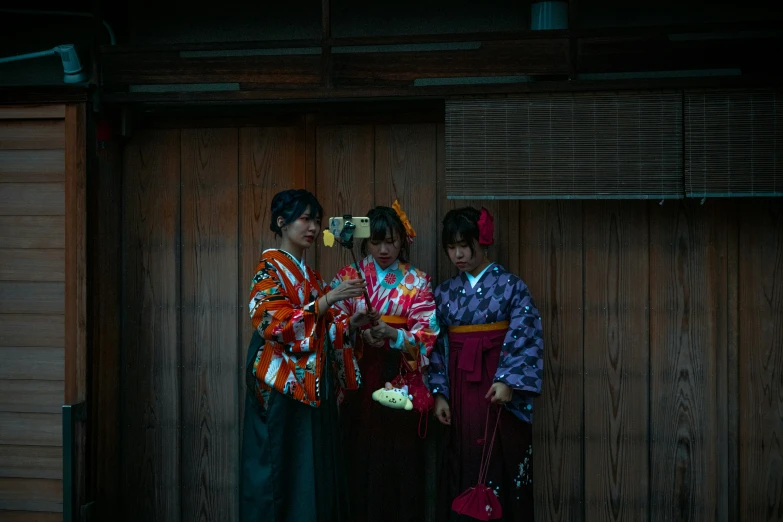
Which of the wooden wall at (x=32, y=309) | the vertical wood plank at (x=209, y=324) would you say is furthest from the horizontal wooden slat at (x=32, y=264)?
the vertical wood plank at (x=209, y=324)

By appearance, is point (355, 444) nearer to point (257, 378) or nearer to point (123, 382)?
point (257, 378)

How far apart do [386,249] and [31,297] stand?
218 cm

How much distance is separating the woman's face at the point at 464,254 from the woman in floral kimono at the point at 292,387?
2.10 ft

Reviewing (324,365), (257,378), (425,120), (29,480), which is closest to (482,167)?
(425,120)

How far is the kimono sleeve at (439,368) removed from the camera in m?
4.45

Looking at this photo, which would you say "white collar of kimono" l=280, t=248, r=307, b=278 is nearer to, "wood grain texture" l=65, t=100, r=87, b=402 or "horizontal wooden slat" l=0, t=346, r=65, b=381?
"wood grain texture" l=65, t=100, r=87, b=402

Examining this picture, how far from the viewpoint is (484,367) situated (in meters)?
4.40

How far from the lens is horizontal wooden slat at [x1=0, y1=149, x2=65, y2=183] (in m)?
4.67

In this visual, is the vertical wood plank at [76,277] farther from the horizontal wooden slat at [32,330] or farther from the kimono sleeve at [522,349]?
the kimono sleeve at [522,349]

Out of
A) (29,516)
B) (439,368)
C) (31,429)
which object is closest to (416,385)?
(439,368)

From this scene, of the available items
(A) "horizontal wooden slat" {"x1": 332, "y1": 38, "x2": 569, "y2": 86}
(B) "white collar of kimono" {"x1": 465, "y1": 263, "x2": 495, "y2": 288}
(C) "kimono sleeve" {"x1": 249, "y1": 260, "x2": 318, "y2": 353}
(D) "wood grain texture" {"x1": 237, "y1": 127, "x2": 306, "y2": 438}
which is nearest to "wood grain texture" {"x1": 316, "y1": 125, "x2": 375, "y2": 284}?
(D) "wood grain texture" {"x1": 237, "y1": 127, "x2": 306, "y2": 438}

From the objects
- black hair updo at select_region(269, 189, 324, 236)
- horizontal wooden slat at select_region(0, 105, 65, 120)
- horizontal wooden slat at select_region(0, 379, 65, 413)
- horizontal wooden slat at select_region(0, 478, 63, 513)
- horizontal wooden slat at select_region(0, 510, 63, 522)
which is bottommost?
horizontal wooden slat at select_region(0, 510, 63, 522)

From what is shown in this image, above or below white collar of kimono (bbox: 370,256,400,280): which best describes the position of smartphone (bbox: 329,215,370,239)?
above

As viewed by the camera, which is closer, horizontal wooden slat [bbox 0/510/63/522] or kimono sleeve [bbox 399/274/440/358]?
kimono sleeve [bbox 399/274/440/358]
